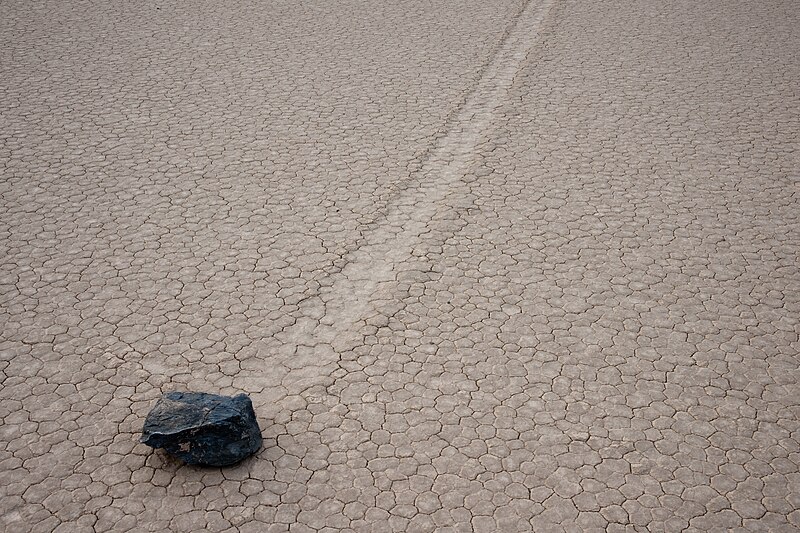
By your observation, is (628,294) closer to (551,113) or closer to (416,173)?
(416,173)

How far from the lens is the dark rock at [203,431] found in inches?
125

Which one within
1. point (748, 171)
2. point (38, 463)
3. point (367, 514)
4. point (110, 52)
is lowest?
point (748, 171)

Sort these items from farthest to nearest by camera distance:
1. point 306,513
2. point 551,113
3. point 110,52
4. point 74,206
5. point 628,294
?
point 110,52
point 551,113
point 74,206
point 628,294
point 306,513

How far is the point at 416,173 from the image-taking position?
562 cm

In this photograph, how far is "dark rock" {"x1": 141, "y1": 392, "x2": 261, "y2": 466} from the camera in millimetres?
3170

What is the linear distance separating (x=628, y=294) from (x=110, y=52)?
5631mm

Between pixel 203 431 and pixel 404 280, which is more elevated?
pixel 203 431

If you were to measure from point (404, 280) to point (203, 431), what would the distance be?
1.63 metres

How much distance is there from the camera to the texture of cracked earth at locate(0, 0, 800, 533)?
3166mm

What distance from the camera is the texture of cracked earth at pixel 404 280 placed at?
10.4 ft

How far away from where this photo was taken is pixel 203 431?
3.17 metres

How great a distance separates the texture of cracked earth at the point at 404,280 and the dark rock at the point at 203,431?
0.35ft

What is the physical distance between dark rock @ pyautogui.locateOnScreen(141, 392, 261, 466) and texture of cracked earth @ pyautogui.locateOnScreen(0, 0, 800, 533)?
0.11 metres

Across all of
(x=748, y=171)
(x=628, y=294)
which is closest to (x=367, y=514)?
(x=628, y=294)
